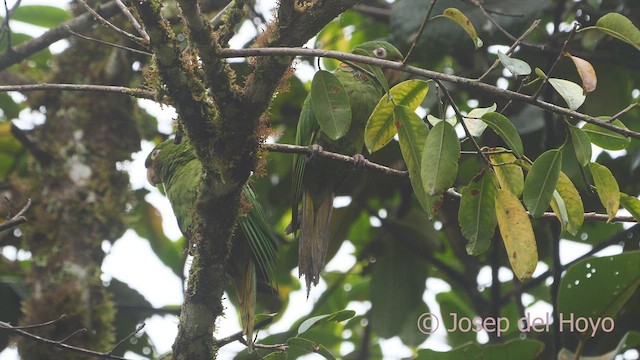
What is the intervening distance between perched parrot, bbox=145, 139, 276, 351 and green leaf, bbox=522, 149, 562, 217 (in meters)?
1.62

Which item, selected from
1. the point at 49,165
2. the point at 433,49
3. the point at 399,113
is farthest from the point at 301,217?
the point at 399,113

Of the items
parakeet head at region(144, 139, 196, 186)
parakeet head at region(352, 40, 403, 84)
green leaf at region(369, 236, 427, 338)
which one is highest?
parakeet head at region(144, 139, 196, 186)

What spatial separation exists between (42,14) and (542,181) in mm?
3750

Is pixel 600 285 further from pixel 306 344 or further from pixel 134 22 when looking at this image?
pixel 134 22

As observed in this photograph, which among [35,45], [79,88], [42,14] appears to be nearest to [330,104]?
[79,88]

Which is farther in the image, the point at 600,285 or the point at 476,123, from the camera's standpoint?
the point at 600,285

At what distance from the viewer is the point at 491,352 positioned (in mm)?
2902

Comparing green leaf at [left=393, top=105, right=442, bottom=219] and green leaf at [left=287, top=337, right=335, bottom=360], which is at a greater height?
green leaf at [left=393, top=105, right=442, bottom=219]

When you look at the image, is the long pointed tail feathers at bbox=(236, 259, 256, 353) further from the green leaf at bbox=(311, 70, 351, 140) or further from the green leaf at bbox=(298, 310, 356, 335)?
the green leaf at bbox=(311, 70, 351, 140)

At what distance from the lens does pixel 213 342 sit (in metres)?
2.58

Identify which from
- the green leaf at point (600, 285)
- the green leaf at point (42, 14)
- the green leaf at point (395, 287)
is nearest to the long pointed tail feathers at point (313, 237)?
the green leaf at point (395, 287)

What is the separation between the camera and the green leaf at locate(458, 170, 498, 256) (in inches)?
74.3

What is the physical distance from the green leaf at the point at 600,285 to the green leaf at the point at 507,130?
1430 mm

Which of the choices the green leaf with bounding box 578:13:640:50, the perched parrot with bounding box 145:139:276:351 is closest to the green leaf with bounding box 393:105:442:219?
the green leaf with bounding box 578:13:640:50
